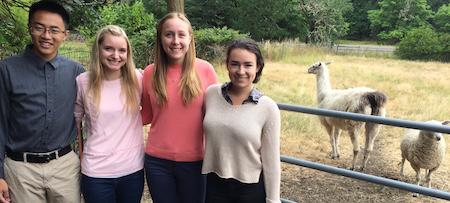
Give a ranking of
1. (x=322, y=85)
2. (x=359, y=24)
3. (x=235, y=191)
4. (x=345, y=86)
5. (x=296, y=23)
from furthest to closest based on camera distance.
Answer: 1. (x=359, y=24)
2. (x=296, y=23)
3. (x=345, y=86)
4. (x=322, y=85)
5. (x=235, y=191)

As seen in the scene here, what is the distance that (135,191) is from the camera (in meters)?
2.48

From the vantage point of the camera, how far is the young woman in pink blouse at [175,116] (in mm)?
2350

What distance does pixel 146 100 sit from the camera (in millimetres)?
2498

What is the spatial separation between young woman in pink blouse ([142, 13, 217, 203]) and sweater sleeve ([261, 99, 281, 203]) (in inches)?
15.6

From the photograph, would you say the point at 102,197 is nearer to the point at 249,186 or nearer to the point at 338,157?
the point at 249,186

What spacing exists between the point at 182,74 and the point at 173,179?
56 centimetres

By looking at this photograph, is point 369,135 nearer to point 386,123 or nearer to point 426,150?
point 426,150

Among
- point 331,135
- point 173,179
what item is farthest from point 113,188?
point 331,135

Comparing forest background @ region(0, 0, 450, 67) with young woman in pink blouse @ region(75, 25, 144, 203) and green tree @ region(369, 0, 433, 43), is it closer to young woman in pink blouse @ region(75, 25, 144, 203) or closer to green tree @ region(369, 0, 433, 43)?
green tree @ region(369, 0, 433, 43)

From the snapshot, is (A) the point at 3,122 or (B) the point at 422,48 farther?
(B) the point at 422,48

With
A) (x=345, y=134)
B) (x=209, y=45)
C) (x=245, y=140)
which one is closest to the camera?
(x=245, y=140)

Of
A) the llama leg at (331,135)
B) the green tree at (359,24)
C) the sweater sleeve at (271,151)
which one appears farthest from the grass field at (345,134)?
the green tree at (359,24)

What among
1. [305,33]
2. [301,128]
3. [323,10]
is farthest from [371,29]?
[301,128]

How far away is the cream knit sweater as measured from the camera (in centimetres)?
213
